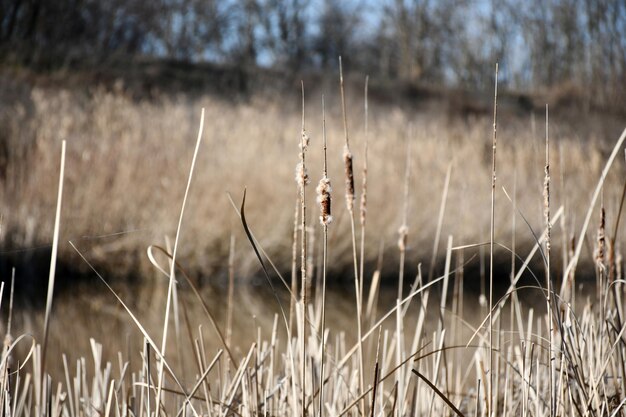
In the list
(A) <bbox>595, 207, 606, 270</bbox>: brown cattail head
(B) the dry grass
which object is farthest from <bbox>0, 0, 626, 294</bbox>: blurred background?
(A) <bbox>595, 207, 606, 270</bbox>: brown cattail head

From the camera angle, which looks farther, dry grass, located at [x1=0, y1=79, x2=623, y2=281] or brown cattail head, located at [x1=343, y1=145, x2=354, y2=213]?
dry grass, located at [x1=0, y1=79, x2=623, y2=281]

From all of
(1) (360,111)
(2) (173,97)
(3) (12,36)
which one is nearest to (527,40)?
(1) (360,111)

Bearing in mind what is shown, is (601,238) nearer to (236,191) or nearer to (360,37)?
(236,191)

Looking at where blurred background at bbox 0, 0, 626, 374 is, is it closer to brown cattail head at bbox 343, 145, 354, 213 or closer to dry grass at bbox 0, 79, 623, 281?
dry grass at bbox 0, 79, 623, 281

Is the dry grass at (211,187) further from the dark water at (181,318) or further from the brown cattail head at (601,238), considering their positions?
the brown cattail head at (601,238)

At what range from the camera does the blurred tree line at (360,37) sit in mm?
7384

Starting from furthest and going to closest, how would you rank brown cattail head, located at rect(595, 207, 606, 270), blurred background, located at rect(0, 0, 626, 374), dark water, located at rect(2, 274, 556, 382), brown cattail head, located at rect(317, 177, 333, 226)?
blurred background, located at rect(0, 0, 626, 374) < dark water, located at rect(2, 274, 556, 382) < brown cattail head, located at rect(595, 207, 606, 270) < brown cattail head, located at rect(317, 177, 333, 226)

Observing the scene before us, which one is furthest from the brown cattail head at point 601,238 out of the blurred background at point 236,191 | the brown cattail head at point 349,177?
the blurred background at point 236,191

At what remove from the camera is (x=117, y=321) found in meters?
2.97

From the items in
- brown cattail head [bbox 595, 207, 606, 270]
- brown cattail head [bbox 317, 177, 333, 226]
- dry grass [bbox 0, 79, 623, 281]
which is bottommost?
dry grass [bbox 0, 79, 623, 281]

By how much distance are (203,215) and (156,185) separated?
0.33 metres

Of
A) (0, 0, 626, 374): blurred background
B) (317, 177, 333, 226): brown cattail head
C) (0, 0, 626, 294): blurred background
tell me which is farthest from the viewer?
(0, 0, 626, 294): blurred background

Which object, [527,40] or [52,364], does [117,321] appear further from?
[527,40]

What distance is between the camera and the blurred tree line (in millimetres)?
7384
